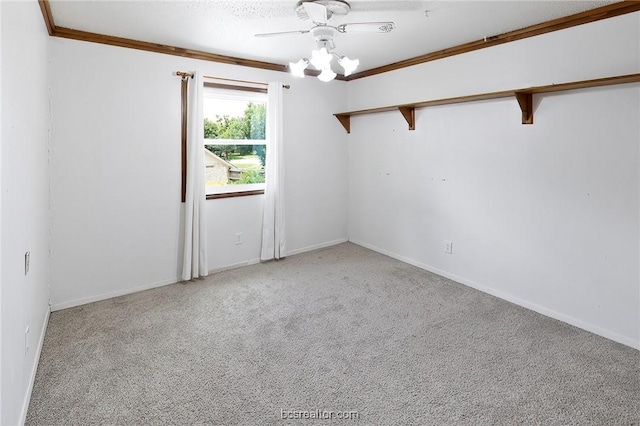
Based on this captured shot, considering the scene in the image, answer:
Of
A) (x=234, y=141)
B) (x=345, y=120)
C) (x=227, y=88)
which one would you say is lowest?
(x=234, y=141)

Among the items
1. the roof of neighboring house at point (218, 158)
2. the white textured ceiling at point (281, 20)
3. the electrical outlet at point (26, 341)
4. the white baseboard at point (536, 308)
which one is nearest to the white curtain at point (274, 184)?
the roof of neighboring house at point (218, 158)

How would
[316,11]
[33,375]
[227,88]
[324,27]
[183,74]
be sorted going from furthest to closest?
1. [227,88]
2. [183,74]
3. [324,27]
4. [316,11]
5. [33,375]

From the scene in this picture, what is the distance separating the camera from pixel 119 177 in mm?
3391

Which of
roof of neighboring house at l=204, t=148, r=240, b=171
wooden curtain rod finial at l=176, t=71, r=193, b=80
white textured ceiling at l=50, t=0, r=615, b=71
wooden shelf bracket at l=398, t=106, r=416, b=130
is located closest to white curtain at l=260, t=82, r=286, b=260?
roof of neighboring house at l=204, t=148, r=240, b=171

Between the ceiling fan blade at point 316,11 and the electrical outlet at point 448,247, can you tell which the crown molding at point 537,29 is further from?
the electrical outlet at point 448,247

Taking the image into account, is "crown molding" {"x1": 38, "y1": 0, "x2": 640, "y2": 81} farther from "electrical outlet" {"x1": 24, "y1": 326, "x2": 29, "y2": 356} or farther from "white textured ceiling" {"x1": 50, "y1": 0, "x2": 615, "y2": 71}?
"electrical outlet" {"x1": 24, "y1": 326, "x2": 29, "y2": 356}

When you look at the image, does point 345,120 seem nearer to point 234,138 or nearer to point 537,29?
point 234,138

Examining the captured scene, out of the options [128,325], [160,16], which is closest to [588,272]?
[128,325]

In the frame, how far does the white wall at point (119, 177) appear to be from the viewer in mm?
3125

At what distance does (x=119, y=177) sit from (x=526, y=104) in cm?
346

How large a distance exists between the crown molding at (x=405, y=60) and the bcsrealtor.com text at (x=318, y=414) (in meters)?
2.90

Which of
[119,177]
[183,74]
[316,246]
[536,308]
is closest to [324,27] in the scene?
[183,74]

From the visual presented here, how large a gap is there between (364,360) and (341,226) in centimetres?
286

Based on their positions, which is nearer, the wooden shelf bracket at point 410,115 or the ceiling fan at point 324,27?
the ceiling fan at point 324,27
